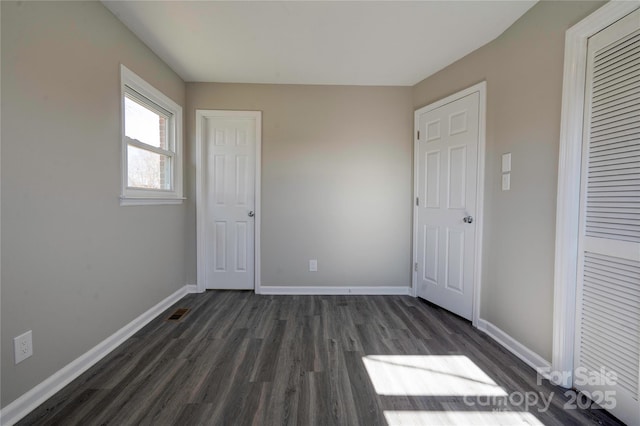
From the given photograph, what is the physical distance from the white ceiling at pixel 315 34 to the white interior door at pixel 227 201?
602 mm

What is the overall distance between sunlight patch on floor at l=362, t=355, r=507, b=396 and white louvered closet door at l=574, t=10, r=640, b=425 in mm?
533

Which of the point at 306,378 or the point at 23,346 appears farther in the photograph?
the point at 306,378

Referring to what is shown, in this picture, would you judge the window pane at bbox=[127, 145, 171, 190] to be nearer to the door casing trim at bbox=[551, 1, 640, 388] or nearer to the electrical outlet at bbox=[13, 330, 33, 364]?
the electrical outlet at bbox=[13, 330, 33, 364]

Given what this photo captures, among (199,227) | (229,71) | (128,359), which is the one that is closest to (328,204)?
(199,227)

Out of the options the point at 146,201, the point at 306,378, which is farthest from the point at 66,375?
the point at 306,378

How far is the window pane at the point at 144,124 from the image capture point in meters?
2.15

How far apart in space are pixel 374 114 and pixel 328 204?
3.92ft

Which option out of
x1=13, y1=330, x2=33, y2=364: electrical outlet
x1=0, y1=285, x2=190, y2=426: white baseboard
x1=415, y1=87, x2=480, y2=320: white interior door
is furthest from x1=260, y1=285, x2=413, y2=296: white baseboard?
x1=13, y1=330, x2=33, y2=364: electrical outlet

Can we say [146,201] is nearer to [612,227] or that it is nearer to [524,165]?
[524,165]

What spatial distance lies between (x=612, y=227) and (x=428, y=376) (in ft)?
4.35

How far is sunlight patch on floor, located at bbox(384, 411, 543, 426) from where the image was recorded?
1285mm

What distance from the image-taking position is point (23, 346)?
1.30 meters

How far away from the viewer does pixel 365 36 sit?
6.90 feet

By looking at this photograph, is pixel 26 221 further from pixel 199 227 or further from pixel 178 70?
pixel 178 70
